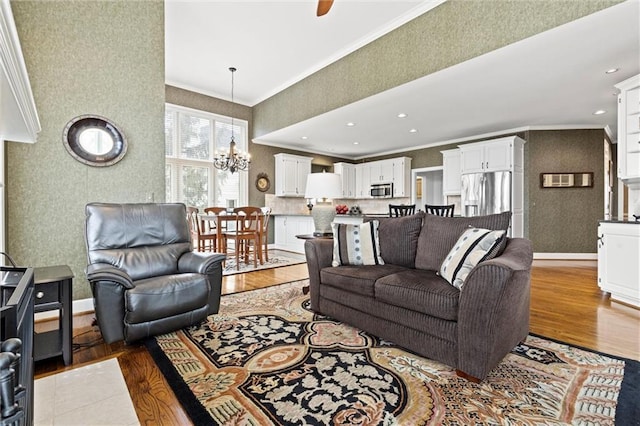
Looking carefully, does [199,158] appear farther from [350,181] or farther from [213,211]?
[350,181]

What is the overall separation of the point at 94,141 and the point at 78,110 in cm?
31

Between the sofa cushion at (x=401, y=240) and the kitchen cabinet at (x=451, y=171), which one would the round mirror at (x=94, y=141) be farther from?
the kitchen cabinet at (x=451, y=171)

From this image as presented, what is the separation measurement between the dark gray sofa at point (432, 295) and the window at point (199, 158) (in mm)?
4416

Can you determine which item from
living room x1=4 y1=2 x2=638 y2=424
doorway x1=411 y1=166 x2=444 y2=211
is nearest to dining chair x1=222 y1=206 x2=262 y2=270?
living room x1=4 y1=2 x2=638 y2=424

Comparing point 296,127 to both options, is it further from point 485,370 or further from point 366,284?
point 485,370

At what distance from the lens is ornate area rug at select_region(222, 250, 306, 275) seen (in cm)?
478

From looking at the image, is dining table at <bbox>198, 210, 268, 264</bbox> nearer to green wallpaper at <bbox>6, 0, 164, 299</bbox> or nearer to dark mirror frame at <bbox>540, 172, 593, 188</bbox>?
green wallpaper at <bbox>6, 0, 164, 299</bbox>

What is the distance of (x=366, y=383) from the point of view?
5.55 ft

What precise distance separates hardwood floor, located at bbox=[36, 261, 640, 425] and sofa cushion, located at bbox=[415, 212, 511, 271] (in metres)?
0.98

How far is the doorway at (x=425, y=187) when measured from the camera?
7.87m

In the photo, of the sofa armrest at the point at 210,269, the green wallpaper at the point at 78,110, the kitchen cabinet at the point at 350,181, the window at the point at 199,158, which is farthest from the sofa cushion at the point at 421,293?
the kitchen cabinet at the point at 350,181

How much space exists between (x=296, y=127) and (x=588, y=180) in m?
5.83


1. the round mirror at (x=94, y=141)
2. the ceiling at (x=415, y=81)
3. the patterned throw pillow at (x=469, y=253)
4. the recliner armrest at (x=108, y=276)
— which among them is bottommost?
the recliner armrest at (x=108, y=276)

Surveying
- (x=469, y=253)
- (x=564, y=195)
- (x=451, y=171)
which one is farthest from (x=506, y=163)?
(x=469, y=253)
